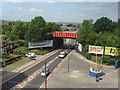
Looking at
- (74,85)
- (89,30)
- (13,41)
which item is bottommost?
(74,85)

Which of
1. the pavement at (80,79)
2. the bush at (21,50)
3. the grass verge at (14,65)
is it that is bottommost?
the pavement at (80,79)

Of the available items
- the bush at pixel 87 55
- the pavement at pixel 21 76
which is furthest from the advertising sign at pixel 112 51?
the pavement at pixel 21 76

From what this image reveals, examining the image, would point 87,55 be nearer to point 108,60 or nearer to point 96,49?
point 96,49

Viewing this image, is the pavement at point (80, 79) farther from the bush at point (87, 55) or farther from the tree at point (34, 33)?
the tree at point (34, 33)

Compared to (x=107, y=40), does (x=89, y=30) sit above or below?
above

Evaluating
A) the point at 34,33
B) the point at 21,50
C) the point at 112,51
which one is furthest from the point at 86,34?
the point at 21,50

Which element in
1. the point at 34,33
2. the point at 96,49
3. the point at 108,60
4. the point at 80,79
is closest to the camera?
the point at 80,79

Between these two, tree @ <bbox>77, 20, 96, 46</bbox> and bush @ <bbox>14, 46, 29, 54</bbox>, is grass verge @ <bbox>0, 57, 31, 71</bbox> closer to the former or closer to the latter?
bush @ <bbox>14, 46, 29, 54</bbox>

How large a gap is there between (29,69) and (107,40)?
2675 cm

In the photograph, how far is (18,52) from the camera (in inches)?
2133

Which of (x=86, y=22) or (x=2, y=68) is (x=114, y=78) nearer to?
(x=2, y=68)

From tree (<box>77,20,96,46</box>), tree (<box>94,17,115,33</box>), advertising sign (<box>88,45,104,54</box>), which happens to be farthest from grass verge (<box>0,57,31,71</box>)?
tree (<box>94,17,115,33</box>)

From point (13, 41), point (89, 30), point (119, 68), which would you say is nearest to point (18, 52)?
point (13, 41)

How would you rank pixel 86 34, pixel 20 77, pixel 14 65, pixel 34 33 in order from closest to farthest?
pixel 20 77 → pixel 14 65 → pixel 86 34 → pixel 34 33
